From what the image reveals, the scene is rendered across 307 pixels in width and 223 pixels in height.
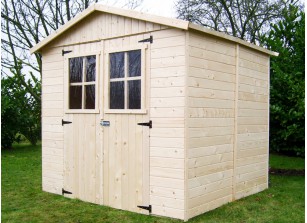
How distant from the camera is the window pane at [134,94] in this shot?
17.1 ft

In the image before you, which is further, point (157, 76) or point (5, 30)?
point (5, 30)

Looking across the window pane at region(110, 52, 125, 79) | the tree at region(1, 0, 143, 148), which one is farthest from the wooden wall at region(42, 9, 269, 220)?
the tree at region(1, 0, 143, 148)

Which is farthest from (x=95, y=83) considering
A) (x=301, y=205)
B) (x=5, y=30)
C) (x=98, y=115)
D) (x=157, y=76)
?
(x=5, y=30)

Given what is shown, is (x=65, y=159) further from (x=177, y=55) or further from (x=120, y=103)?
(x=177, y=55)

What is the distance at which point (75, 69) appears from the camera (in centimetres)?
607

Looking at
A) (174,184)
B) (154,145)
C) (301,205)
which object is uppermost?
(154,145)

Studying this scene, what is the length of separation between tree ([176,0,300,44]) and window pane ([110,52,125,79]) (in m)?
8.59

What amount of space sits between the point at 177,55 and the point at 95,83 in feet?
4.88

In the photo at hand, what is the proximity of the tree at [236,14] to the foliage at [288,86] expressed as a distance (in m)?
4.16

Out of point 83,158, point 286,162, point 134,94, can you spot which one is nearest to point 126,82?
point 134,94

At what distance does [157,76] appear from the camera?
16.6 ft

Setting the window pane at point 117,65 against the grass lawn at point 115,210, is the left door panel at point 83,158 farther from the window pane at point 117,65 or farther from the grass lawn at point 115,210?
the window pane at point 117,65

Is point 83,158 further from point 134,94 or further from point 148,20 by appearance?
point 148,20

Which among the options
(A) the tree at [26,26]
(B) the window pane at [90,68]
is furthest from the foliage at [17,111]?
(B) the window pane at [90,68]
